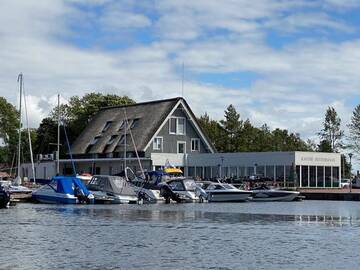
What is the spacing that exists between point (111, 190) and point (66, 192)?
12.1ft

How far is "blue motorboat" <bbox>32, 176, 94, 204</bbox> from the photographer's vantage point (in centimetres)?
5547

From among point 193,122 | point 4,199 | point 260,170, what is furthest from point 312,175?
point 4,199

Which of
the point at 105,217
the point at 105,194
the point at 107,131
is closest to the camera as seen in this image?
the point at 105,217

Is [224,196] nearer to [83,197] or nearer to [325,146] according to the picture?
[83,197]

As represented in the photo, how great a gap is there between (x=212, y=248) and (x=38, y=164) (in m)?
74.1

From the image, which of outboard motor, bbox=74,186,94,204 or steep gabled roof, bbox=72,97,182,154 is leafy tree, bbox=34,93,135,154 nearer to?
steep gabled roof, bbox=72,97,182,154

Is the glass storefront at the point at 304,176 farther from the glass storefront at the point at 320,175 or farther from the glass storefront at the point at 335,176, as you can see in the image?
the glass storefront at the point at 335,176

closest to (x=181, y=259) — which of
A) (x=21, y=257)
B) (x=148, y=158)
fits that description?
(x=21, y=257)

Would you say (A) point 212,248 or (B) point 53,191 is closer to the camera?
(A) point 212,248

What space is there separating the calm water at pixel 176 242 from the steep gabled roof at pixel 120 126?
45536 mm

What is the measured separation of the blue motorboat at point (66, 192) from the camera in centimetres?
5547

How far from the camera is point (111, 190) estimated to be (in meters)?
56.5

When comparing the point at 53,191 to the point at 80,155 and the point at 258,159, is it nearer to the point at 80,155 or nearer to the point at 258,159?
the point at 258,159

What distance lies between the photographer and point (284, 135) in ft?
430
